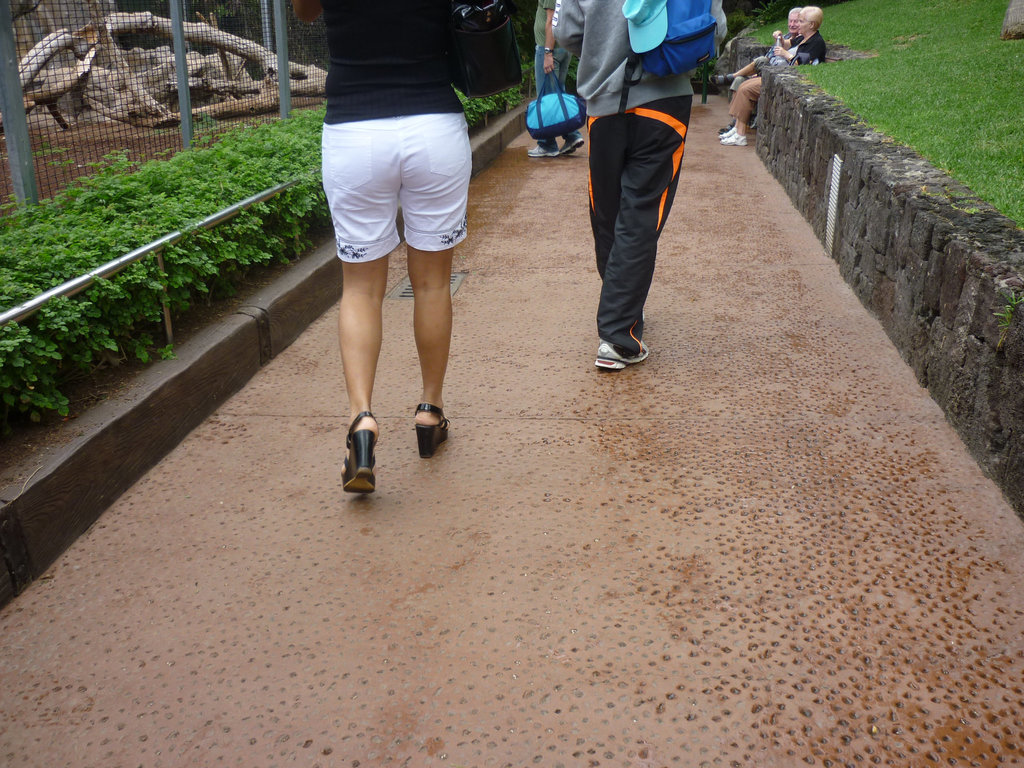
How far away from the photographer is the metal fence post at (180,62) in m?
5.29

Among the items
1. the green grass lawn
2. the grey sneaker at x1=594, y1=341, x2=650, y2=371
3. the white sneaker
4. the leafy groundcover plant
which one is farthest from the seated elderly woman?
the grey sneaker at x1=594, y1=341, x2=650, y2=371

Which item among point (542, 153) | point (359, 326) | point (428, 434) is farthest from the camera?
point (542, 153)

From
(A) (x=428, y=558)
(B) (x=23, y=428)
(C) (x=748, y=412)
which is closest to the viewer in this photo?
(A) (x=428, y=558)

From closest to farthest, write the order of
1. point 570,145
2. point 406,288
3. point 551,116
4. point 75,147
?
point 75,147 → point 406,288 → point 551,116 → point 570,145

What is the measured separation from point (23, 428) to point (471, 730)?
74.0 inches

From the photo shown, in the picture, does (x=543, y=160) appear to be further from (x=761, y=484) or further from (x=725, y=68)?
(x=725, y=68)

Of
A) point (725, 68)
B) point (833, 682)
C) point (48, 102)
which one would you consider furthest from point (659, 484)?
point (725, 68)

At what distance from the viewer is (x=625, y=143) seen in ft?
13.6

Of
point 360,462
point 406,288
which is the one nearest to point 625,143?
point 360,462

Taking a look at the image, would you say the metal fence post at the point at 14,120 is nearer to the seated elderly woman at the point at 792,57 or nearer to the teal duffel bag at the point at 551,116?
the teal duffel bag at the point at 551,116

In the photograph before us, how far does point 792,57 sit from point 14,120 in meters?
9.12

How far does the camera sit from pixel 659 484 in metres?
3.35

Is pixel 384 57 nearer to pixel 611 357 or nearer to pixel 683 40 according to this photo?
pixel 683 40

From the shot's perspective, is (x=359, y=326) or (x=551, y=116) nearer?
(x=359, y=326)
